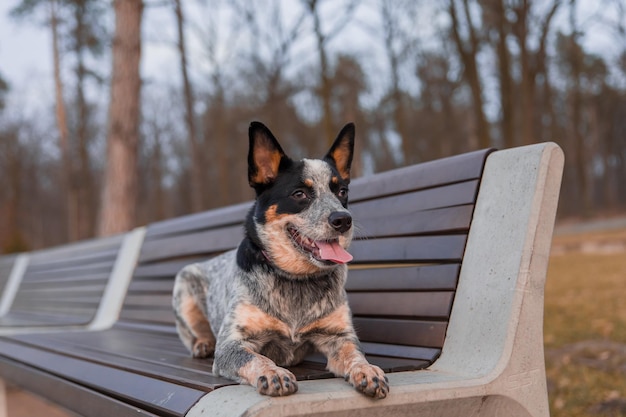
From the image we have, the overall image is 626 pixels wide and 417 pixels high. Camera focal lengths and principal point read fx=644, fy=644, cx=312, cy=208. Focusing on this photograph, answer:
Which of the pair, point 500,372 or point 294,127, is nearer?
point 500,372

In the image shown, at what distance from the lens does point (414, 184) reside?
3381 mm

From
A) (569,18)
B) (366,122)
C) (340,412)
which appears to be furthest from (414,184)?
(366,122)

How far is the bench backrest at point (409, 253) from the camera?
2.99 m

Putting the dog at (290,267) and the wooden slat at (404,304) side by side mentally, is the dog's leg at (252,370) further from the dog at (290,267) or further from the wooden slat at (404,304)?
the wooden slat at (404,304)

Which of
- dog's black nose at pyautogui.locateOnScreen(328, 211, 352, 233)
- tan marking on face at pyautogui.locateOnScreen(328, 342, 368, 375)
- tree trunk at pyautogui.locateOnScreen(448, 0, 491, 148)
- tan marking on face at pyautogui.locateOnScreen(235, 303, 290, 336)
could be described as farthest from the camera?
tree trunk at pyautogui.locateOnScreen(448, 0, 491, 148)

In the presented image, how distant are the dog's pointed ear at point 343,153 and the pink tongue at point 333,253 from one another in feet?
1.61

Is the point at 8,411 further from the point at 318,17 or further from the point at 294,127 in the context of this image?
the point at 294,127

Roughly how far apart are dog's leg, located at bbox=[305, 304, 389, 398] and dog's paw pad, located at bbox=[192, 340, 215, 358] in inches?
34.3

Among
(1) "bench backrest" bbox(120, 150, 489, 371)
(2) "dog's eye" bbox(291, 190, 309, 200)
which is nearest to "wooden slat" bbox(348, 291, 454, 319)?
(1) "bench backrest" bbox(120, 150, 489, 371)

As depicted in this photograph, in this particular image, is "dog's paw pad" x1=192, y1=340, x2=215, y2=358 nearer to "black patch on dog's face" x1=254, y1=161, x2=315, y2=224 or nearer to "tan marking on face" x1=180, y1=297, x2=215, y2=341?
"tan marking on face" x1=180, y1=297, x2=215, y2=341

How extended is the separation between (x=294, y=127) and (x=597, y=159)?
23.9m

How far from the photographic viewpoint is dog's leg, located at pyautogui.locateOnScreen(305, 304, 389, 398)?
7.26 ft

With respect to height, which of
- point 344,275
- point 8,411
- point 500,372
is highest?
point 344,275

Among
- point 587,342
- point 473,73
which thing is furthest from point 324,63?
point 587,342
